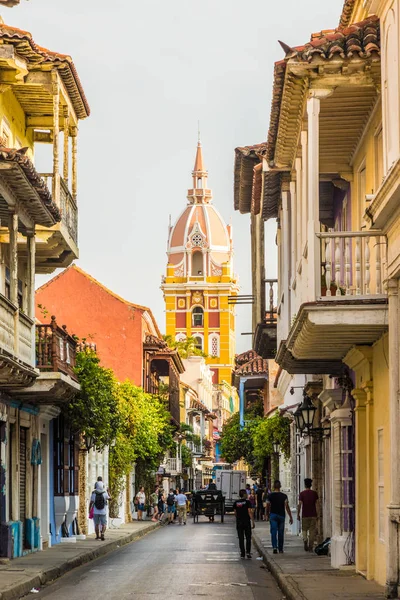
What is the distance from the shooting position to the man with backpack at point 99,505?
31.7 metres

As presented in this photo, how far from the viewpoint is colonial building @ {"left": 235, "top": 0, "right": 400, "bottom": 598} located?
14.0m

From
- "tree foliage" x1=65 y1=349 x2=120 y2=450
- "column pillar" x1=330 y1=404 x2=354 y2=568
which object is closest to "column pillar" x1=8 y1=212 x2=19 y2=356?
"column pillar" x1=330 y1=404 x2=354 y2=568

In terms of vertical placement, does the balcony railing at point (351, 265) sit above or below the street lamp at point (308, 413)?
above

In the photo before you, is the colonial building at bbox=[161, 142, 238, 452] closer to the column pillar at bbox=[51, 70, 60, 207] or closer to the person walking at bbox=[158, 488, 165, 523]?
the person walking at bbox=[158, 488, 165, 523]

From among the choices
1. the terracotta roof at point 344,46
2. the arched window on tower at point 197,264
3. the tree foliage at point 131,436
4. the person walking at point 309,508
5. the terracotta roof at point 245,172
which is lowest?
the person walking at point 309,508

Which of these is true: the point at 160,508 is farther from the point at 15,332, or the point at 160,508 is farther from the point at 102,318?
the point at 15,332

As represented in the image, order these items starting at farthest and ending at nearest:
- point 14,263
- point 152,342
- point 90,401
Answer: point 152,342 < point 90,401 < point 14,263

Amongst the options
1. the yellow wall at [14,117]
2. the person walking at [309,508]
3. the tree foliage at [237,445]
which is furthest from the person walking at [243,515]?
the tree foliage at [237,445]

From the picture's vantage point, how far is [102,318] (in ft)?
188

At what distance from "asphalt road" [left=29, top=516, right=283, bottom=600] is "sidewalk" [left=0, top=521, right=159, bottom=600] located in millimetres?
252

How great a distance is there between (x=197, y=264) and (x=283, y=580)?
511ft

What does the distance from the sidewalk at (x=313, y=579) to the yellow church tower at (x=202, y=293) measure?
13999 cm

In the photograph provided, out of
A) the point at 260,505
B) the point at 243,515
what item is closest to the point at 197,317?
the point at 260,505

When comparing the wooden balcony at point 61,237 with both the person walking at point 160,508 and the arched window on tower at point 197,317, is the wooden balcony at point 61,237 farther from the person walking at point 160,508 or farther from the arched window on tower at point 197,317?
the arched window on tower at point 197,317
